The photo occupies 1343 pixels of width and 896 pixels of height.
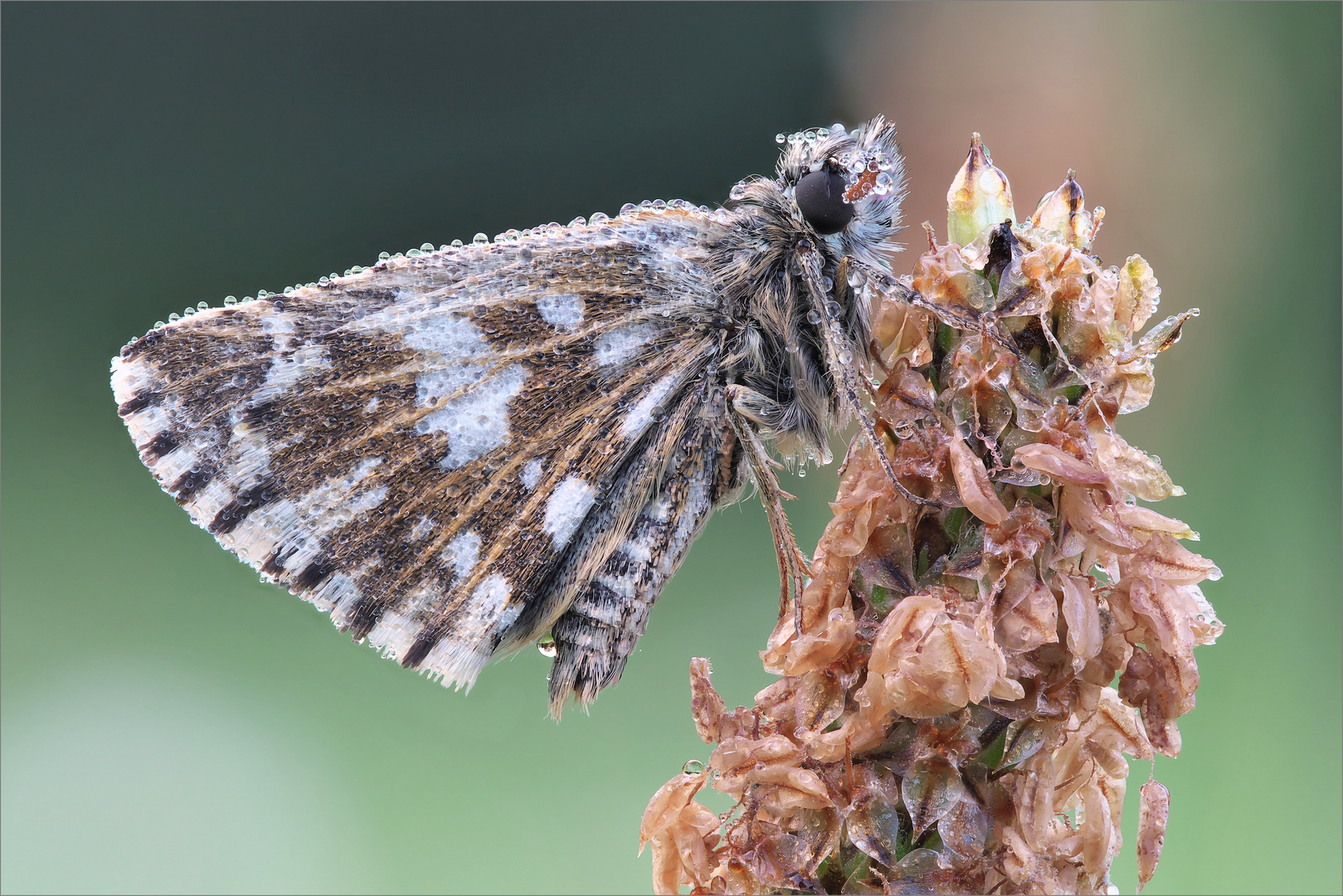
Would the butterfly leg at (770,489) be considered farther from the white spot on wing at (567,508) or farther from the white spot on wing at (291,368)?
the white spot on wing at (291,368)

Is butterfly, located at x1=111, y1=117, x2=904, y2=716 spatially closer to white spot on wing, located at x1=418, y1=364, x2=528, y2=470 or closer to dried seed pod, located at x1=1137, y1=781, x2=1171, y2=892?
white spot on wing, located at x1=418, y1=364, x2=528, y2=470

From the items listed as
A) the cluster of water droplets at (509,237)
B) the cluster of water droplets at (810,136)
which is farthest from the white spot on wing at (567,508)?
the cluster of water droplets at (810,136)

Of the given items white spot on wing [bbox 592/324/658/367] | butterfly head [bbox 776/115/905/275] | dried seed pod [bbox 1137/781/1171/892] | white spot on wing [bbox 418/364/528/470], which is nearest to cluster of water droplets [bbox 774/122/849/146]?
butterfly head [bbox 776/115/905/275]

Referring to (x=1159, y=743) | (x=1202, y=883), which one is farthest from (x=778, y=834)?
(x=1202, y=883)

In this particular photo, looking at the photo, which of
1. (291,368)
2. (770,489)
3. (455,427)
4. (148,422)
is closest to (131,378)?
(148,422)

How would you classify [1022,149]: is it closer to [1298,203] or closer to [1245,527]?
[1298,203]

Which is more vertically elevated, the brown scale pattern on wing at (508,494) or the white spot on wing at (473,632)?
the brown scale pattern on wing at (508,494)
